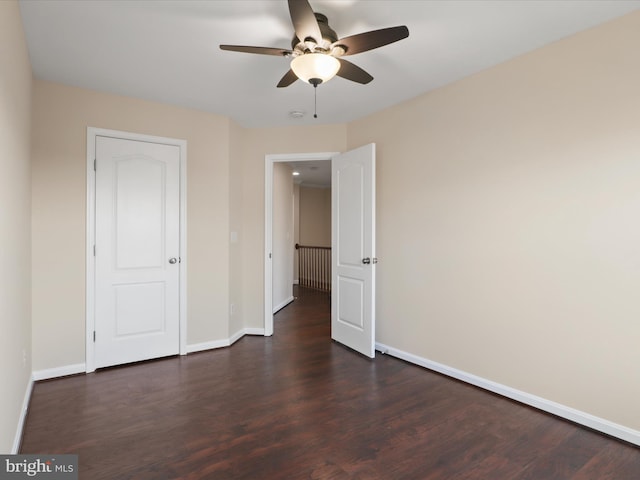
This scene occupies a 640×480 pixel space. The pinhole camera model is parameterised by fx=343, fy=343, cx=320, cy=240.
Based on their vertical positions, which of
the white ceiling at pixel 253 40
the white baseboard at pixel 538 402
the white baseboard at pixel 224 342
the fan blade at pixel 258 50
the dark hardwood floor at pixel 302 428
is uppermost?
the white ceiling at pixel 253 40

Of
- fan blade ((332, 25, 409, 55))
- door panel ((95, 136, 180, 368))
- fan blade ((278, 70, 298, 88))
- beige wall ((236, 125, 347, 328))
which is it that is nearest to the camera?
fan blade ((332, 25, 409, 55))

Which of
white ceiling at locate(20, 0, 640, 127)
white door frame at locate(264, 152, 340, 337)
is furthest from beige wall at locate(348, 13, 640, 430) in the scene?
white door frame at locate(264, 152, 340, 337)

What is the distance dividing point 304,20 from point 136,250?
2.62m

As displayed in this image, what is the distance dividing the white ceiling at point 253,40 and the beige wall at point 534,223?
278 mm

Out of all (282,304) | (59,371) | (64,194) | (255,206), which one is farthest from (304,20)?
(282,304)

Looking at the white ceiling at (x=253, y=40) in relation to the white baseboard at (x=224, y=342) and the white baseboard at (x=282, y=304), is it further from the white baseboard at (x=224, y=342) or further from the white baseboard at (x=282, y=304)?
the white baseboard at (x=282, y=304)

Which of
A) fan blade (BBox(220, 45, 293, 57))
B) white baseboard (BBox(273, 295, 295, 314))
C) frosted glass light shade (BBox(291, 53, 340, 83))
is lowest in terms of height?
white baseboard (BBox(273, 295, 295, 314))

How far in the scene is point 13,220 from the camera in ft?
6.38

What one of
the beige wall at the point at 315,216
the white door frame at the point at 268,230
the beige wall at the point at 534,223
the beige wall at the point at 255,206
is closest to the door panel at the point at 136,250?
the beige wall at the point at 255,206

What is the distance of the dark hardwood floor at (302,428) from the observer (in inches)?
72.2

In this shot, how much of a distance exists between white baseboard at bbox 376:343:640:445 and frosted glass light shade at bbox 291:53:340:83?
2.58 metres

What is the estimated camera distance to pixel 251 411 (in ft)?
7.92

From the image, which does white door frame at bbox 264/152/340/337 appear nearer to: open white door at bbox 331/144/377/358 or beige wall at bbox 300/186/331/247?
open white door at bbox 331/144/377/358

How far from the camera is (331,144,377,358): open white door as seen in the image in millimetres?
3463
